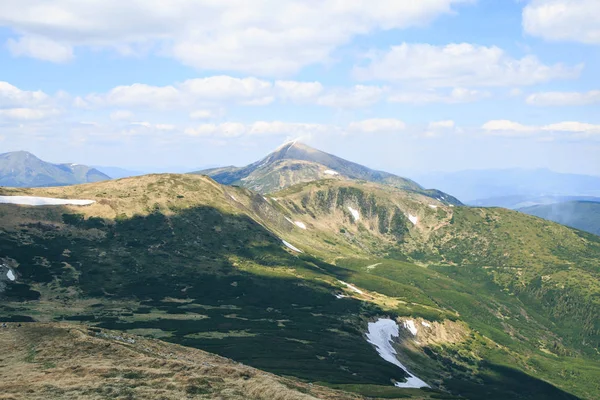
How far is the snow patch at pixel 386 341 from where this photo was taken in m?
134

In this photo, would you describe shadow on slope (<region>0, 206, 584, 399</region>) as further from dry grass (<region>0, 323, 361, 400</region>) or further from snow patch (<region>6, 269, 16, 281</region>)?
dry grass (<region>0, 323, 361, 400</region>)

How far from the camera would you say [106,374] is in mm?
56094

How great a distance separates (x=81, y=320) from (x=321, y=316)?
8899cm

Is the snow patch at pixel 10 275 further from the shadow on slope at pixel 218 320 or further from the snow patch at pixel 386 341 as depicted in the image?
the snow patch at pixel 386 341

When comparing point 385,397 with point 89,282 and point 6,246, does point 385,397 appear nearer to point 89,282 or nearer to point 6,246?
point 89,282

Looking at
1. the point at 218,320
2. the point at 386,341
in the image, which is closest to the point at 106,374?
the point at 218,320

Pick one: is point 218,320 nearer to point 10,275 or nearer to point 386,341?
point 386,341

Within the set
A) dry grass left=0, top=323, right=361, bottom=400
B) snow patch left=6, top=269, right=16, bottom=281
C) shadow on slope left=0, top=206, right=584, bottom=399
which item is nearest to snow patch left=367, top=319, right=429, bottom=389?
shadow on slope left=0, top=206, right=584, bottom=399

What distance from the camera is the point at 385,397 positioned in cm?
8469

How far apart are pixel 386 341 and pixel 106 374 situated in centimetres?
13958

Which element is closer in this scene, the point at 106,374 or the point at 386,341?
the point at 106,374

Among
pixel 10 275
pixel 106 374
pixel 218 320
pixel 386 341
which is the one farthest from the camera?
pixel 386 341

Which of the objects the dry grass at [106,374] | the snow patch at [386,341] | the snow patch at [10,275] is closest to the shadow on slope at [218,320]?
the snow patch at [10,275]

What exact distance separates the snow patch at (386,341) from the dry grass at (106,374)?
228ft
